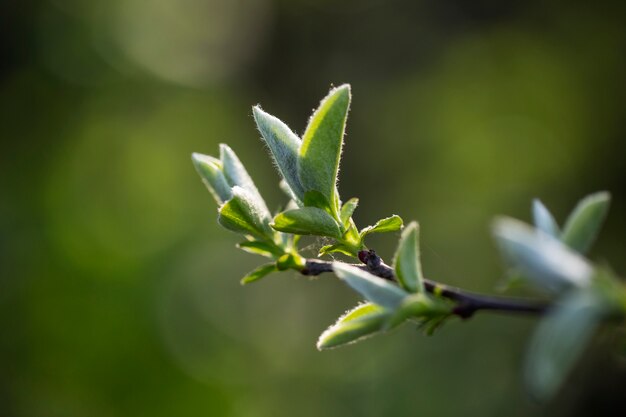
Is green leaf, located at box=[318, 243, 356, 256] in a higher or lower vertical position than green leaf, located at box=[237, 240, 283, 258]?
lower

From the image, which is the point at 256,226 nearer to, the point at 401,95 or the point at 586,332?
the point at 586,332

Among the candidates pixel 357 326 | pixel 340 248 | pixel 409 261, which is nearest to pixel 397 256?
pixel 409 261

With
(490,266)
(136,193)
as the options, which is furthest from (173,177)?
(490,266)

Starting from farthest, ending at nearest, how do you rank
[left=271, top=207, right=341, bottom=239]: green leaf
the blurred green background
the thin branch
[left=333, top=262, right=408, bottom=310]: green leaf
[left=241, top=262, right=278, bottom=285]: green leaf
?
1. the blurred green background
2. [left=241, top=262, right=278, bottom=285]: green leaf
3. [left=271, top=207, right=341, bottom=239]: green leaf
4. [left=333, top=262, right=408, bottom=310]: green leaf
5. the thin branch

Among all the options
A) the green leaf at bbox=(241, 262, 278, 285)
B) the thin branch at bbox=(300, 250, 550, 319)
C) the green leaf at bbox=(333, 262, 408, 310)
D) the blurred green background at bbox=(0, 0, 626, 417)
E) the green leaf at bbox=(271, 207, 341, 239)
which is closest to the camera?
the thin branch at bbox=(300, 250, 550, 319)

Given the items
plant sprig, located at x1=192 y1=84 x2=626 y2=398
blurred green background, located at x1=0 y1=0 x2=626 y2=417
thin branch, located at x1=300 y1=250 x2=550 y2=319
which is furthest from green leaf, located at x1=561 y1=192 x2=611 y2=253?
blurred green background, located at x1=0 y1=0 x2=626 y2=417

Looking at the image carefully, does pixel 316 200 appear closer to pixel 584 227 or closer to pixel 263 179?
pixel 584 227

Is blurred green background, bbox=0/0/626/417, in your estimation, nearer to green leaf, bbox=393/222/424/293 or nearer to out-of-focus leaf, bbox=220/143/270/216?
out-of-focus leaf, bbox=220/143/270/216
